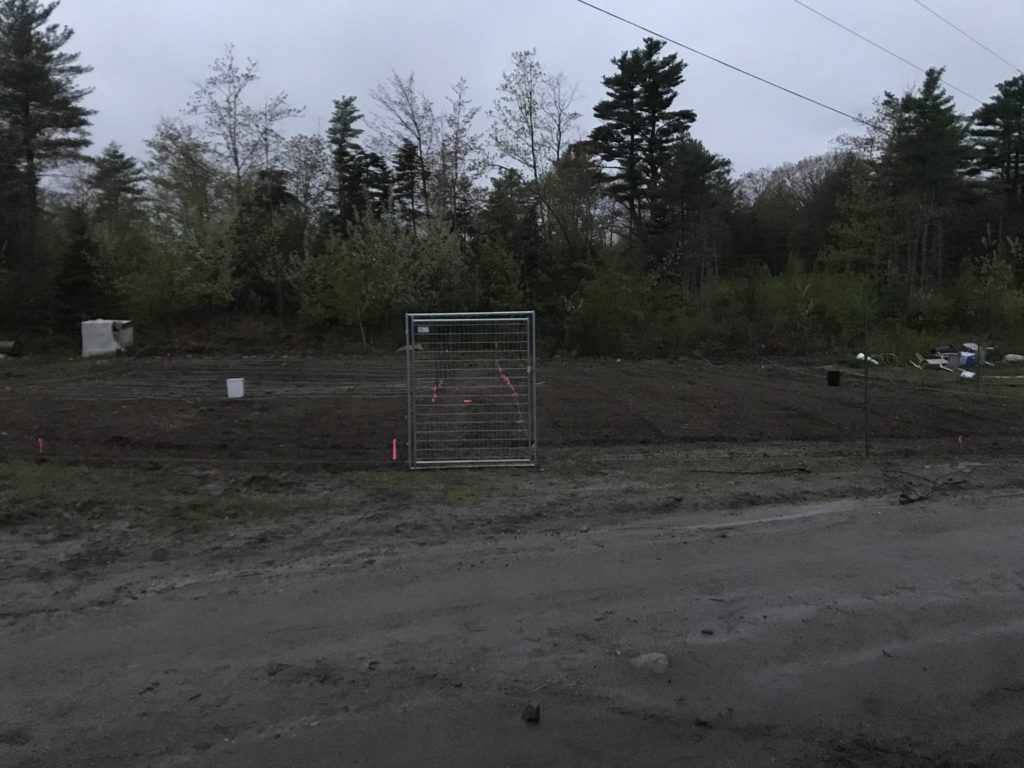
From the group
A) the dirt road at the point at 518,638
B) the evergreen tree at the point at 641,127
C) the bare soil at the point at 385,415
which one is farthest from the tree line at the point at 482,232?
the dirt road at the point at 518,638

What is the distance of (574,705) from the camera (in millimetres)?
3975

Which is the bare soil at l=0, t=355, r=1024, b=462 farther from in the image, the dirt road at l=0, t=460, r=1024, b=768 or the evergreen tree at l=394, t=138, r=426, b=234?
the evergreen tree at l=394, t=138, r=426, b=234

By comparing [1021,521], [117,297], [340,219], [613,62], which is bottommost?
[1021,521]

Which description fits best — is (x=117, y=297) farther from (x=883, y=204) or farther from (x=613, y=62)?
(x=883, y=204)

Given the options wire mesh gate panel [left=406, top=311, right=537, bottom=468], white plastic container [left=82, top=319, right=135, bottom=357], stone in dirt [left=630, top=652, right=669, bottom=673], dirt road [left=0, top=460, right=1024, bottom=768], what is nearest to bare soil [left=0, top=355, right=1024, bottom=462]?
wire mesh gate panel [left=406, top=311, right=537, bottom=468]

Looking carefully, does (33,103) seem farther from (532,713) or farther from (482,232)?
(532,713)

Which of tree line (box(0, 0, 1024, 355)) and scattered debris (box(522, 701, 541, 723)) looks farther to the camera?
tree line (box(0, 0, 1024, 355))

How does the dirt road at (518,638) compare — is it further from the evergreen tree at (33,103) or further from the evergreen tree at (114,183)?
the evergreen tree at (114,183)

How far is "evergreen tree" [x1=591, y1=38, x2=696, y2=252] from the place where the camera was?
133 ft

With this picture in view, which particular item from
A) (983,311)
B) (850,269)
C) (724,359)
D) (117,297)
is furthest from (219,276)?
(983,311)

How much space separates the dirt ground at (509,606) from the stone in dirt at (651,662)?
0.7 inches

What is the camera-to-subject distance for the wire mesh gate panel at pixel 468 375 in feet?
32.3

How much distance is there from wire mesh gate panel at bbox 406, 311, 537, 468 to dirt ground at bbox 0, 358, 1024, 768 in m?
0.56

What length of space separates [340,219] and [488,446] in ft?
104
